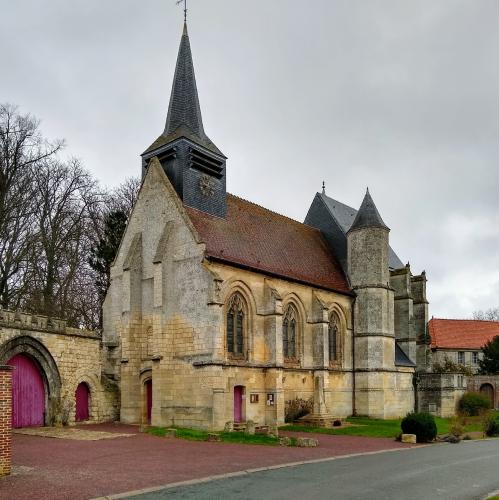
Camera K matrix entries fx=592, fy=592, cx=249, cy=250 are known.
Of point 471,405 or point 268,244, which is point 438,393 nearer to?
point 471,405

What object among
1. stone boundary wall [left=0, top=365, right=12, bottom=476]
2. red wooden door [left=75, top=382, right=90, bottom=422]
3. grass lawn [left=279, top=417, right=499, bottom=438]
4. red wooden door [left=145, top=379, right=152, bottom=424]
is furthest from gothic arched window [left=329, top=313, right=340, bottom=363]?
stone boundary wall [left=0, top=365, right=12, bottom=476]

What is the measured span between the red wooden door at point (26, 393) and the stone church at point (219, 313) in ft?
1.26

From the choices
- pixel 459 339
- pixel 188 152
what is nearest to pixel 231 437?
pixel 188 152

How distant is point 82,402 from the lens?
2591cm

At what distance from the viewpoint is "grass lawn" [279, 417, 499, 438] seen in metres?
24.3

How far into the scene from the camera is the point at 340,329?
31.6 m

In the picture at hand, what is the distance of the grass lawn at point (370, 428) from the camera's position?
79.8 ft

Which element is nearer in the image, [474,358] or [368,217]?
[368,217]

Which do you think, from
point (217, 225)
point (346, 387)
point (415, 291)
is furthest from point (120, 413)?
point (415, 291)

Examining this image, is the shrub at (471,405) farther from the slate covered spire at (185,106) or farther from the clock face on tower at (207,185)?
the slate covered spire at (185,106)

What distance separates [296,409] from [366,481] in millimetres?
15115

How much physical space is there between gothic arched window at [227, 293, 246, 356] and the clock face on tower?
506 centimetres

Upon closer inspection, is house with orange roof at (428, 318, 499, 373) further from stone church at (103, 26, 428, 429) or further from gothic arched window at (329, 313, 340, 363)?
gothic arched window at (329, 313, 340, 363)

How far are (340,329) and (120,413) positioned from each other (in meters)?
12.2
